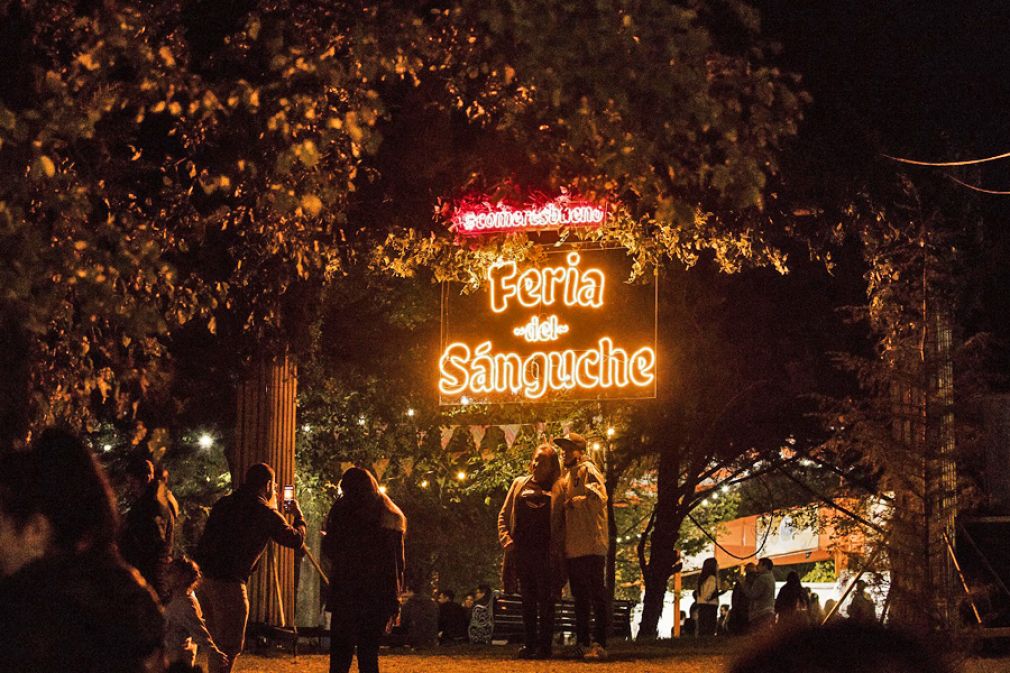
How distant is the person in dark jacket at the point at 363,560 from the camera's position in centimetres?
1084

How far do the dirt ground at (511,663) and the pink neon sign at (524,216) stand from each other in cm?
379

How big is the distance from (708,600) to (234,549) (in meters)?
18.9

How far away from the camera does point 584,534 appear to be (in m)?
13.7

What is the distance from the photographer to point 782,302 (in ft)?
82.2

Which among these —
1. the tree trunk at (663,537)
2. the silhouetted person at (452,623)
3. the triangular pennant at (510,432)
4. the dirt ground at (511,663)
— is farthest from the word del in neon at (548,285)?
the tree trunk at (663,537)

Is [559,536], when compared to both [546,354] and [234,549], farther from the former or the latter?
[234,549]

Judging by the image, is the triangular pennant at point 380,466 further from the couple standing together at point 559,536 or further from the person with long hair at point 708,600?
the couple standing together at point 559,536

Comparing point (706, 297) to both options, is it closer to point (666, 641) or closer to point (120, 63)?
point (666, 641)

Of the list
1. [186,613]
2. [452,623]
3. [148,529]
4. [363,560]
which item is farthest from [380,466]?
[186,613]

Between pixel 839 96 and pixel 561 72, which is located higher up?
pixel 839 96

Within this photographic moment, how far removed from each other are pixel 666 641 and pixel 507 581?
4093 millimetres

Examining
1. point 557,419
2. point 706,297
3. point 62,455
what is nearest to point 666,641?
point 706,297

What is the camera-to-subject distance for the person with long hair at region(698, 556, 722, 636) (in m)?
27.2

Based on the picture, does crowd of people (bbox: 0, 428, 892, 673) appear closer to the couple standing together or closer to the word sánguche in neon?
the couple standing together
